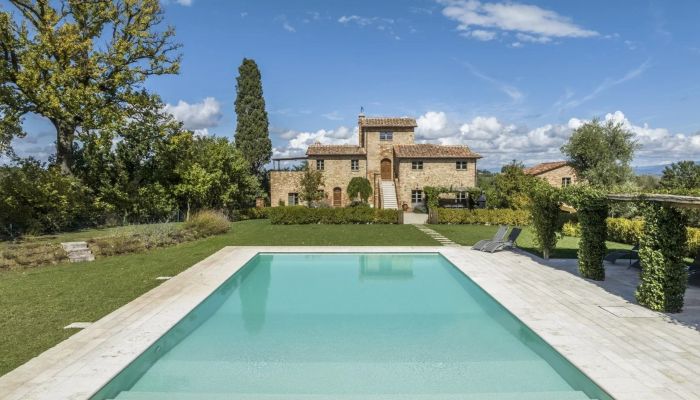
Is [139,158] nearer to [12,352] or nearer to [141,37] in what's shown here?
[141,37]

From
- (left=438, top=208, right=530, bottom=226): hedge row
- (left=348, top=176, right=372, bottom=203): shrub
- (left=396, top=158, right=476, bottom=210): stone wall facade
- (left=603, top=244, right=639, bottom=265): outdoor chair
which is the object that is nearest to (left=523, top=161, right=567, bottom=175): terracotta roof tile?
(left=396, top=158, right=476, bottom=210): stone wall facade

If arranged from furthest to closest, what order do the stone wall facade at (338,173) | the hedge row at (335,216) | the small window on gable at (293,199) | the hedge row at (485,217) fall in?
1. the small window on gable at (293,199)
2. the stone wall facade at (338,173)
3. the hedge row at (335,216)
4. the hedge row at (485,217)

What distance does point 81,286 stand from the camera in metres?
10.6

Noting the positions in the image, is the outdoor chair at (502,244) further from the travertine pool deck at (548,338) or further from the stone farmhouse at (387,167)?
the stone farmhouse at (387,167)

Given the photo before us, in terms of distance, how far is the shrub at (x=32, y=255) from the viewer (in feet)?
43.1

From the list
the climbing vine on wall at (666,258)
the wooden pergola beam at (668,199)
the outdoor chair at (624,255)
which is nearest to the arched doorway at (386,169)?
the outdoor chair at (624,255)

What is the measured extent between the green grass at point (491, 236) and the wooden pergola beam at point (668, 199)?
5.83 m

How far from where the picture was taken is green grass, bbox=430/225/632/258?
16.2 meters

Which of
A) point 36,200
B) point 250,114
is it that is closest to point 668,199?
point 36,200

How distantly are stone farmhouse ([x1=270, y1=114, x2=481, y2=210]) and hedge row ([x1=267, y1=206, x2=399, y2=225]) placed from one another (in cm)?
708

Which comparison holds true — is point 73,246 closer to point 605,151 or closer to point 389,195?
point 389,195

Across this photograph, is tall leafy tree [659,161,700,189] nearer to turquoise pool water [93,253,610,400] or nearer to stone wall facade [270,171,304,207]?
stone wall facade [270,171,304,207]

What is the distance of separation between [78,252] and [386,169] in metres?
27.0

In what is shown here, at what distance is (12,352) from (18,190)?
16.7m
